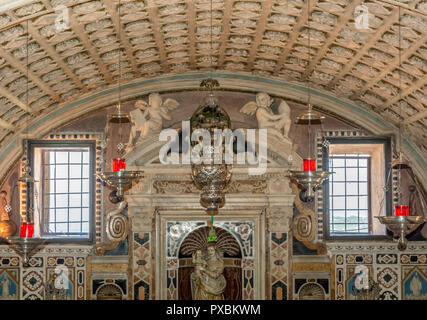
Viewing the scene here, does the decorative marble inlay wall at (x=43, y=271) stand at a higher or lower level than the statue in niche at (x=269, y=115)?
lower

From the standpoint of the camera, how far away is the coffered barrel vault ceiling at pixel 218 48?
1052 cm

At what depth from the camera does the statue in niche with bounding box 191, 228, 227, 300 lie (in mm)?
14391

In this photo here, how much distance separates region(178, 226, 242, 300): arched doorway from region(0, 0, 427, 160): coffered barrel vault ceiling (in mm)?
3478

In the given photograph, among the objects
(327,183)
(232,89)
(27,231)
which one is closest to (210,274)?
(327,183)

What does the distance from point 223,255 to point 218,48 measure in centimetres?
448

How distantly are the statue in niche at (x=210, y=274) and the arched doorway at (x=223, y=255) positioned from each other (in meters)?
1.00

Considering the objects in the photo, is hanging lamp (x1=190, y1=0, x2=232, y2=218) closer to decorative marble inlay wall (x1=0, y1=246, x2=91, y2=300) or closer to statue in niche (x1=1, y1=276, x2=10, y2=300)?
decorative marble inlay wall (x1=0, y1=246, x2=91, y2=300)

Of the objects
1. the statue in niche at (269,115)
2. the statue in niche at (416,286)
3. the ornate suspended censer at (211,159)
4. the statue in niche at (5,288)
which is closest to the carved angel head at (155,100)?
the statue in niche at (269,115)

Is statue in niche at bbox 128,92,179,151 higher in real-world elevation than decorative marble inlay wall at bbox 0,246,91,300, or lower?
higher

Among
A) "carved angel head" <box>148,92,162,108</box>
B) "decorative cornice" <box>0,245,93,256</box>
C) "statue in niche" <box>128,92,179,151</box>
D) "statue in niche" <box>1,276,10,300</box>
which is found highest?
"carved angel head" <box>148,92,162,108</box>

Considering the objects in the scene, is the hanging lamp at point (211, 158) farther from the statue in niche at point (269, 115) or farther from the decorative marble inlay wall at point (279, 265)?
the decorative marble inlay wall at point (279, 265)

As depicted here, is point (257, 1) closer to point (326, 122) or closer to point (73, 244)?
point (326, 122)

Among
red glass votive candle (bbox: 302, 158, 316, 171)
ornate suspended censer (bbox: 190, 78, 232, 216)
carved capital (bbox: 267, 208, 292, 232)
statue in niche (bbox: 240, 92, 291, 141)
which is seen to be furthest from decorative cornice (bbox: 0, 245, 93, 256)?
red glass votive candle (bbox: 302, 158, 316, 171)

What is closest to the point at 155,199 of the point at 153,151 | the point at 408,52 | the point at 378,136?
the point at 153,151
